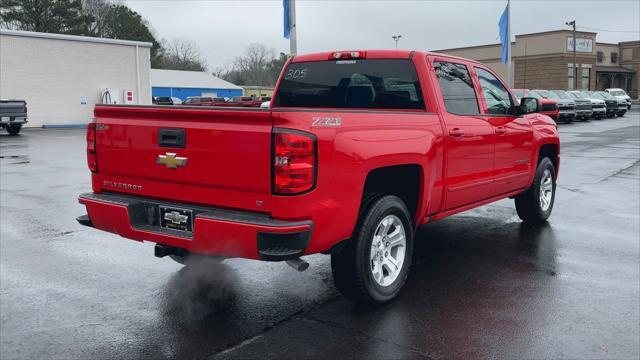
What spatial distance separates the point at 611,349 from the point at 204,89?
206 ft

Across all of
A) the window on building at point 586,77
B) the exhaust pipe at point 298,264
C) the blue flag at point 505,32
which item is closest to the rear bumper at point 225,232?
the exhaust pipe at point 298,264

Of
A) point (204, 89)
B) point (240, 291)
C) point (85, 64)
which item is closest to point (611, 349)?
point (240, 291)

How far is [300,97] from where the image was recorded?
5.92 m

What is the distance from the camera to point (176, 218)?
410cm

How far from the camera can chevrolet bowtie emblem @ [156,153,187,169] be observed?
13.4 feet

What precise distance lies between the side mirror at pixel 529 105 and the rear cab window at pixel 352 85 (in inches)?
76.6

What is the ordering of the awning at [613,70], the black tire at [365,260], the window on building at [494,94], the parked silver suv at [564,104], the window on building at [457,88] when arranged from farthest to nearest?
1. the awning at [613,70]
2. the parked silver suv at [564,104]
3. the window on building at [494,94]
4. the window on building at [457,88]
5. the black tire at [365,260]

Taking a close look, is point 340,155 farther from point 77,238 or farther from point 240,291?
point 77,238

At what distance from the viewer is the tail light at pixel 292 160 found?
3689 mm

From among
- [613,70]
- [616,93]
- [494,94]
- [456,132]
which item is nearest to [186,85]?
[616,93]

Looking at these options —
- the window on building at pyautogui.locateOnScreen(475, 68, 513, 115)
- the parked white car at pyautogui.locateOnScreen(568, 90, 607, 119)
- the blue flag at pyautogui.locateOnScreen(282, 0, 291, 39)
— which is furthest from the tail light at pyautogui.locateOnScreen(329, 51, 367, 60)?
the parked white car at pyautogui.locateOnScreen(568, 90, 607, 119)

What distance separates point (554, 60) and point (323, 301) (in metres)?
65.3

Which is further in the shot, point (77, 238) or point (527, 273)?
point (77, 238)

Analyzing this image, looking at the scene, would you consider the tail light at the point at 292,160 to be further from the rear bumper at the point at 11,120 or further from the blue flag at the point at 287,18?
the rear bumper at the point at 11,120
